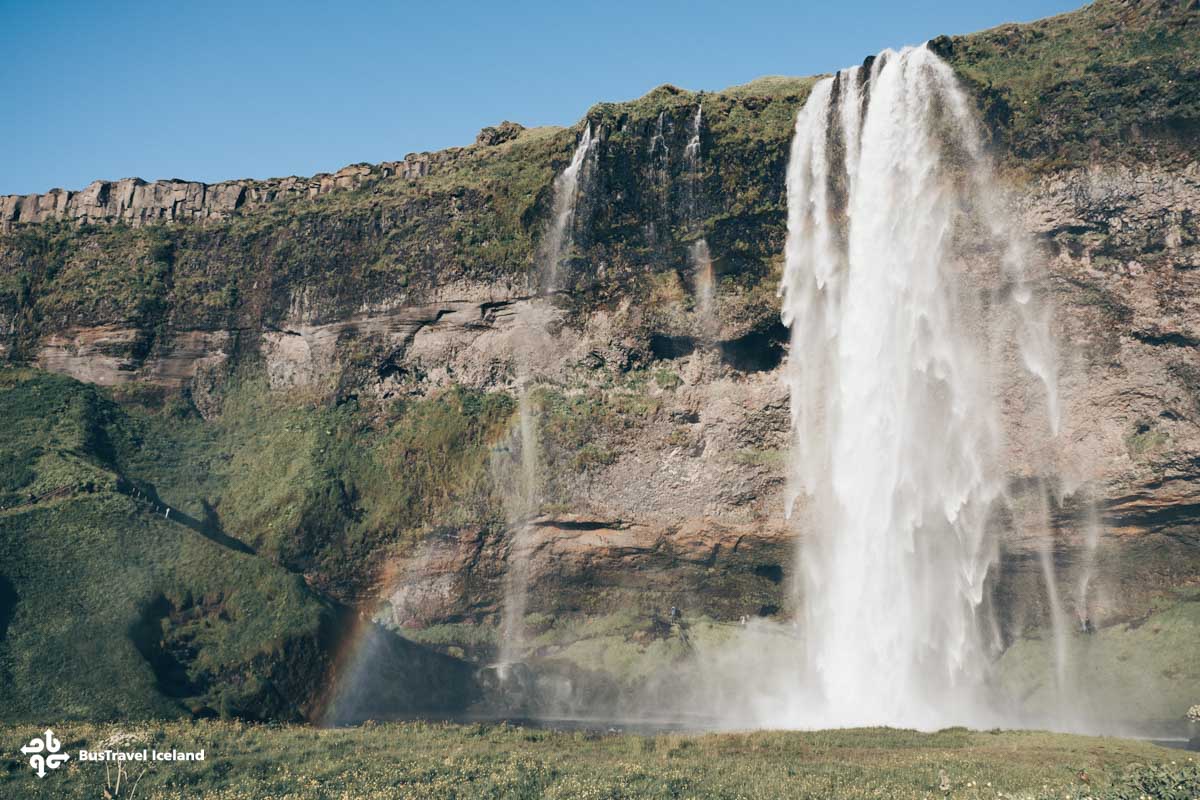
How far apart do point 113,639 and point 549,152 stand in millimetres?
33767

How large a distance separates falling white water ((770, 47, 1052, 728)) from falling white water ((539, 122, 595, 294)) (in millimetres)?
11545

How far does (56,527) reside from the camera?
48.8 meters

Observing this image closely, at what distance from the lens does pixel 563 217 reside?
5650 cm

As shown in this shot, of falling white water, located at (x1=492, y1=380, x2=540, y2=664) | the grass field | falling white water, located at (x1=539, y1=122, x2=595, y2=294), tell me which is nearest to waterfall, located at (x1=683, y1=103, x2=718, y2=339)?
falling white water, located at (x1=539, y1=122, x2=595, y2=294)

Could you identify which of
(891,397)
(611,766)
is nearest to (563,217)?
(891,397)

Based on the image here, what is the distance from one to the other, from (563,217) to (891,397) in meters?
20.2

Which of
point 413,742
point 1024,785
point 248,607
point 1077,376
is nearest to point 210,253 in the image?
point 248,607

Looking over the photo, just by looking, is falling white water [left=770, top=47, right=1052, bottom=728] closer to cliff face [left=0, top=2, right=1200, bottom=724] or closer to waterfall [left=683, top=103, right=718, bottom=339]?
cliff face [left=0, top=2, right=1200, bottom=724]

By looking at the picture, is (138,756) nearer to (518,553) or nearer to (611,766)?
(611,766)

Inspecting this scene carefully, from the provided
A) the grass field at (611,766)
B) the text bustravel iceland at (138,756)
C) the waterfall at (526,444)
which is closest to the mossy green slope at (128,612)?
the grass field at (611,766)

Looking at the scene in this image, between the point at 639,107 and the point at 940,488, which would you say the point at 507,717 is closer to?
the point at 940,488

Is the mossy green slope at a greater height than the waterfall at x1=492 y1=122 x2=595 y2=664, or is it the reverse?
the waterfall at x1=492 y1=122 x2=595 y2=664

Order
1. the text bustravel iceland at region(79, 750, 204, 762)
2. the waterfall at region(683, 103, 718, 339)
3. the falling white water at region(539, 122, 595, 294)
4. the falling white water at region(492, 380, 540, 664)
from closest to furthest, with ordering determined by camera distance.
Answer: the text bustravel iceland at region(79, 750, 204, 762) → the waterfall at region(683, 103, 718, 339) → the falling white water at region(492, 380, 540, 664) → the falling white water at region(539, 122, 595, 294)

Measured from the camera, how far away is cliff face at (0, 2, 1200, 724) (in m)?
45.0
